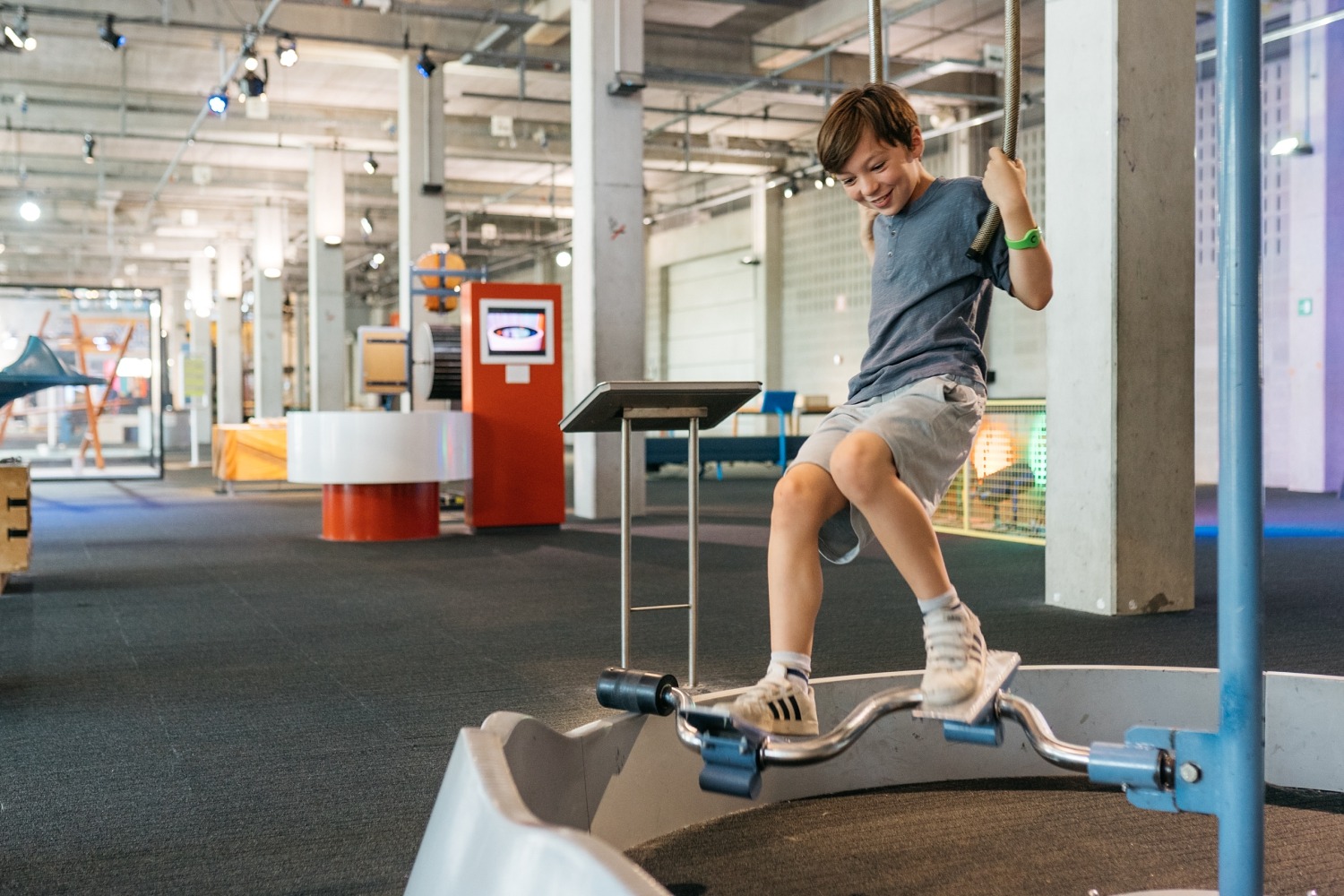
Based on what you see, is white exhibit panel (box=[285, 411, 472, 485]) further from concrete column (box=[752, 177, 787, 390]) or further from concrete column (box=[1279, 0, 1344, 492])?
concrete column (box=[752, 177, 787, 390])

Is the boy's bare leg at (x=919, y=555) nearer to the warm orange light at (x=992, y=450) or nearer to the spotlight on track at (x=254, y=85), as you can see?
the warm orange light at (x=992, y=450)

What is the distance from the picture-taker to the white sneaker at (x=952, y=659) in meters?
2.12

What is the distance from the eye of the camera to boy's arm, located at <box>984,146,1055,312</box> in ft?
6.90

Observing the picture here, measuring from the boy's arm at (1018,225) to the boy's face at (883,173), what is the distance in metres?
0.17

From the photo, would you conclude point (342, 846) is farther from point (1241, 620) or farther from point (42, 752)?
point (1241, 620)

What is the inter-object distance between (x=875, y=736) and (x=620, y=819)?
0.69 metres

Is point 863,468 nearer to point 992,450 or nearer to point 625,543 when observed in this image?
point 625,543

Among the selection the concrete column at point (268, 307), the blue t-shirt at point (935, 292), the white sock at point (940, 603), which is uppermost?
the concrete column at point (268, 307)

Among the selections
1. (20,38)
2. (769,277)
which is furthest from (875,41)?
(769,277)

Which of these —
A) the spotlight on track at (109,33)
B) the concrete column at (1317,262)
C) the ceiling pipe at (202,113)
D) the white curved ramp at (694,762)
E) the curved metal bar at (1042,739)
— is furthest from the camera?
the concrete column at (1317,262)

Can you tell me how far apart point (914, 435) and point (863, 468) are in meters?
0.13

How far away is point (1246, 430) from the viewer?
1653 millimetres

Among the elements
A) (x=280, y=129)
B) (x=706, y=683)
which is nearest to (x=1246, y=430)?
(x=706, y=683)

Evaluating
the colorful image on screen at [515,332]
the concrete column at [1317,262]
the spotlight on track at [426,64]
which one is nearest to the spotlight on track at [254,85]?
the spotlight on track at [426,64]
